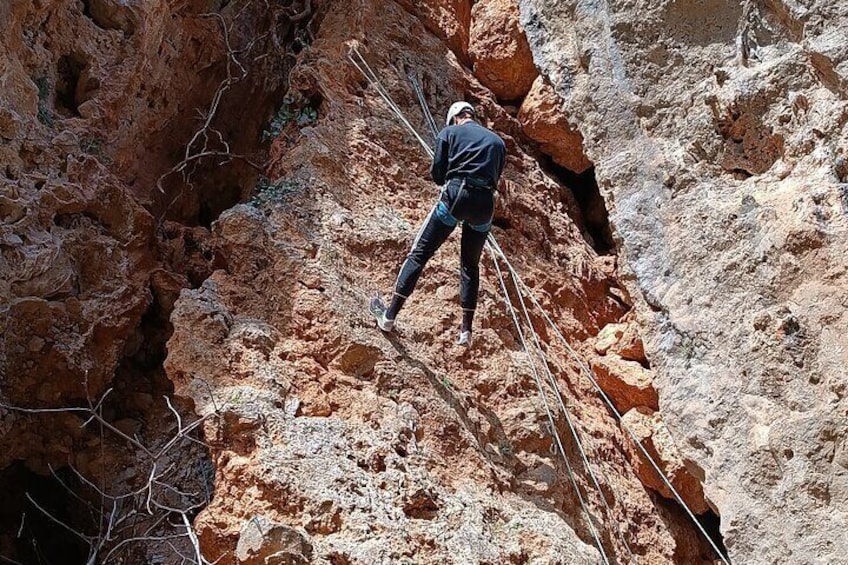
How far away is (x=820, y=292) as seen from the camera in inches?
162

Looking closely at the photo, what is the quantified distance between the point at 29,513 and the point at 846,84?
499 cm

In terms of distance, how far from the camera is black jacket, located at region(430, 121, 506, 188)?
4188mm

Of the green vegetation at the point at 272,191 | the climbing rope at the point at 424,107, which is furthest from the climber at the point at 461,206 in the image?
the climbing rope at the point at 424,107

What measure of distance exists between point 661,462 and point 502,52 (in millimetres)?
3358

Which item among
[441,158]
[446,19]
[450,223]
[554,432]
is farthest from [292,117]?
[554,432]

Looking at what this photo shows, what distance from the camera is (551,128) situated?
5.96 metres

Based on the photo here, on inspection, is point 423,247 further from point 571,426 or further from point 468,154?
point 571,426

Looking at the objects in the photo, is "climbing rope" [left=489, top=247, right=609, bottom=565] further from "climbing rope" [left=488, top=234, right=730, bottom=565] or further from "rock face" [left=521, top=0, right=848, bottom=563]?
"rock face" [left=521, top=0, right=848, bottom=563]

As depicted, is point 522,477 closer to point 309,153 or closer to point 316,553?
point 316,553

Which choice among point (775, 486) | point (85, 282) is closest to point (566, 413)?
point (775, 486)

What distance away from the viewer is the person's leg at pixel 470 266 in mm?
4258

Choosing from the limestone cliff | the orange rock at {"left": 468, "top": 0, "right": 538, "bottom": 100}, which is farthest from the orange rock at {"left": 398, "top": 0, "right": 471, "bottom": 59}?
the limestone cliff

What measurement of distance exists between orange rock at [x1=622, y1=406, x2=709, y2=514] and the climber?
134cm

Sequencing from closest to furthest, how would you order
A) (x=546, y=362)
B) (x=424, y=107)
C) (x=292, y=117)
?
(x=546, y=362), (x=292, y=117), (x=424, y=107)
